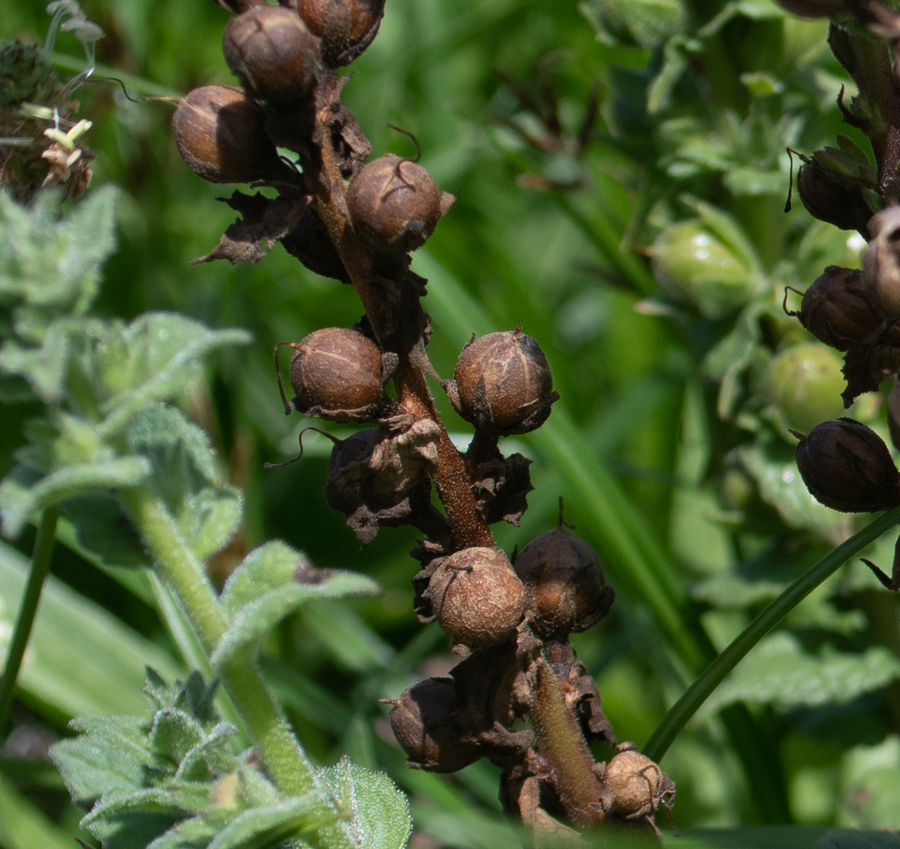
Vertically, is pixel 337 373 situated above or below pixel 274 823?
above

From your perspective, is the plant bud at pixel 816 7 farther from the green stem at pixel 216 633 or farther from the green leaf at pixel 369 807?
the green leaf at pixel 369 807

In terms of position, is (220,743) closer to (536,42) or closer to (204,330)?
(204,330)

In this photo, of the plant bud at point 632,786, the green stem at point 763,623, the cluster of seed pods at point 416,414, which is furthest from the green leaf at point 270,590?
the green stem at point 763,623

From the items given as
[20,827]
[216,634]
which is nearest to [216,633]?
[216,634]

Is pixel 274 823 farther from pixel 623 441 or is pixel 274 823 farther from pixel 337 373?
pixel 623 441

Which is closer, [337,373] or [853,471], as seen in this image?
[337,373]

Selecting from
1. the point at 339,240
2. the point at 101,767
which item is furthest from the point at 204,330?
the point at 101,767
